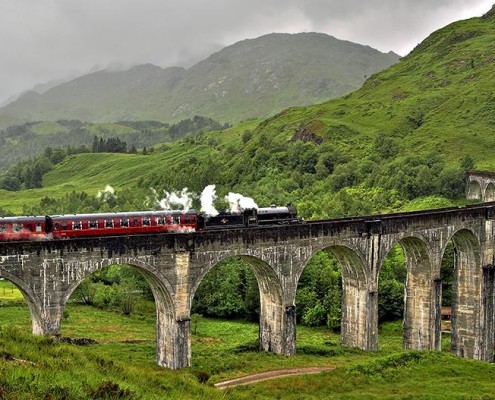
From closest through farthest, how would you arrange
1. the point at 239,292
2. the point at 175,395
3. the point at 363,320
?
the point at 175,395 < the point at 363,320 < the point at 239,292

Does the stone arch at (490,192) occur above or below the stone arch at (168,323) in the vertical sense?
above

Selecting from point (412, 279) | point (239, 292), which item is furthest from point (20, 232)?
point (239, 292)

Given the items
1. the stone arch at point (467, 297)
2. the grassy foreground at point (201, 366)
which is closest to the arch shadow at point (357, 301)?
the grassy foreground at point (201, 366)

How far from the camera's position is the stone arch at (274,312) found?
4675 cm

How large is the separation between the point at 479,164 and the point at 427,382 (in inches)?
3825

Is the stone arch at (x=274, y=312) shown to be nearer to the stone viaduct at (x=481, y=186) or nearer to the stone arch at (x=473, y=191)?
the stone viaduct at (x=481, y=186)

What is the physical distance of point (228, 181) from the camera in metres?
147

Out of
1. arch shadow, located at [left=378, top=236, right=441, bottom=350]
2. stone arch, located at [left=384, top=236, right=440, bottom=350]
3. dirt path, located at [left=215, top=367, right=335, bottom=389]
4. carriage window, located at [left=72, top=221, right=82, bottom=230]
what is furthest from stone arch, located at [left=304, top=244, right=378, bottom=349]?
carriage window, located at [left=72, top=221, right=82, bottom=230]

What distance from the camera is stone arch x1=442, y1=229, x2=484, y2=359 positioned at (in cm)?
6084

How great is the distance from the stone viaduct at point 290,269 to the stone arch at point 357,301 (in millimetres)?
99

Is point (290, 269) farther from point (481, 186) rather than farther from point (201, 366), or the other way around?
point (481, 186)

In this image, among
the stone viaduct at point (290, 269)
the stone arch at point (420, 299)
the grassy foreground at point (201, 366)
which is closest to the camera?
the grassy foreground at point (201, 366)

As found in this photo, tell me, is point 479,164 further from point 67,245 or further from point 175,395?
point 175,395

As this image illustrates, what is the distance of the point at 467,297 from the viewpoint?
62.2m
